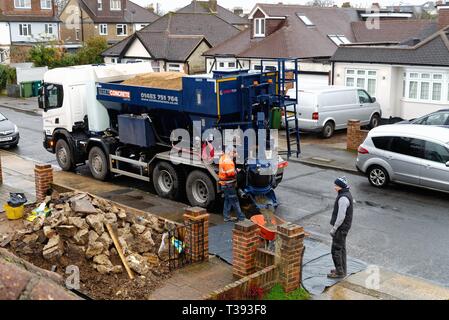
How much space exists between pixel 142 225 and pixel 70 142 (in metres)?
7.57

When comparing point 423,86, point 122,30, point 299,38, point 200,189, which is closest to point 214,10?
point 122,30

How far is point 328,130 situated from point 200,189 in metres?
10.5

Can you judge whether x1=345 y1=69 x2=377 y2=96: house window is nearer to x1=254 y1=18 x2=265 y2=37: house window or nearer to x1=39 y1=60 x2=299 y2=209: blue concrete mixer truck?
x1=254 y1=18 x2=265 y2=37: house window

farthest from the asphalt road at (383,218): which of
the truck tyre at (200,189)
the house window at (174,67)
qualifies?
the house window at (174,67)

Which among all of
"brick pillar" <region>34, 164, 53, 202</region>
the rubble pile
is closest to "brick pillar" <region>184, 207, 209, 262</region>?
the rubble pile

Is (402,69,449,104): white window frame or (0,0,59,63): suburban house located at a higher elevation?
(0,0,59,63): suburban house

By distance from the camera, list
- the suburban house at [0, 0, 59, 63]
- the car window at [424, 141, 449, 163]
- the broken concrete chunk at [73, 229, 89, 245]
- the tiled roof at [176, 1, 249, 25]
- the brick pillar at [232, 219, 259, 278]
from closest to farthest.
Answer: the brick pillar at [232, 219, 259, 278] → the broken concrete chunk at [73, 229, 89, 245] → the car window at [424, 141, 449, 163] → the suburban house at [0, 0, 59, 63] → the tiled roof at [176, 1, 249, 25]

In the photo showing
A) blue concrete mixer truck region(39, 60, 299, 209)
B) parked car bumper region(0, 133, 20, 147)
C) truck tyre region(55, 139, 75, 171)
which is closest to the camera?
blue concrete mixer truck region(39, 60, 299, 209)

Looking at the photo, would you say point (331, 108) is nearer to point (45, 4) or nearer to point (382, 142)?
point (382, 142)

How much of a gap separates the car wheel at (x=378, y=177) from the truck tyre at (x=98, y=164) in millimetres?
7212

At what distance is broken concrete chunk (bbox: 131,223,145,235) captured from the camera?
34.2 ft

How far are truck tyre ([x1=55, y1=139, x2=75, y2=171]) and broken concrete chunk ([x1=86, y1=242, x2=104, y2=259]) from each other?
28.0ft

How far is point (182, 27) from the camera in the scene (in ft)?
139
